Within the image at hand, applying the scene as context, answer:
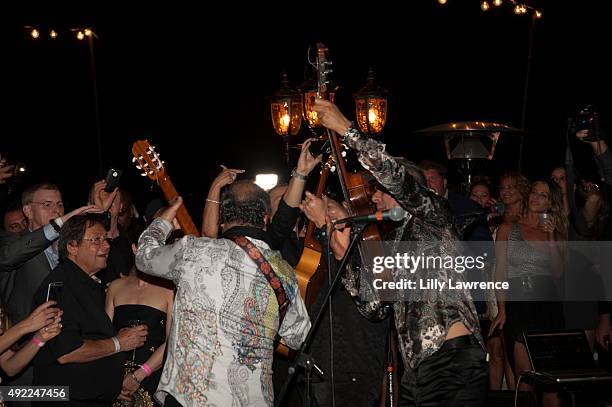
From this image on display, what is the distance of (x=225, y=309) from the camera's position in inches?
161

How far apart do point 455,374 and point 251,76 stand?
13.6 meters

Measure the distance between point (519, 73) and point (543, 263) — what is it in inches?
407

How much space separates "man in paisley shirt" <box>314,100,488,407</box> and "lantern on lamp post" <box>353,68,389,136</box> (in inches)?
236

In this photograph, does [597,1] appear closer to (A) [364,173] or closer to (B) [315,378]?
(A) [364,173]

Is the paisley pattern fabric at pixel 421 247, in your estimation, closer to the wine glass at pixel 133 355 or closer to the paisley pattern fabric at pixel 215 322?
the paisley pattern fabric at pixel 215 322

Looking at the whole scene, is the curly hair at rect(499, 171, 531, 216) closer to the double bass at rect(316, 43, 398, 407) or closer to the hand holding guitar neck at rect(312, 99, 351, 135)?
Answer: the double bass at rect(316, 43, 398, 407)

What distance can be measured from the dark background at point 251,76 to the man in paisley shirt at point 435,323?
41.3ft

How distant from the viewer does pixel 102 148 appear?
657 inches

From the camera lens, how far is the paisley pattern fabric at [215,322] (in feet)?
13.3

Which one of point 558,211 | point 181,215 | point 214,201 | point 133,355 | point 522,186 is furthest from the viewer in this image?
point 522,186

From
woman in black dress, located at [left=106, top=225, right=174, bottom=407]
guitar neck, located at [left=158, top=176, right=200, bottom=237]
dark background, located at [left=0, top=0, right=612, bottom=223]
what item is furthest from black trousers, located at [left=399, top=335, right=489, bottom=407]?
dark background, located at [left=0, top=0, right=612, bottom=223]

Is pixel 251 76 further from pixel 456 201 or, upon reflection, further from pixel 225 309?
pixel 225 309

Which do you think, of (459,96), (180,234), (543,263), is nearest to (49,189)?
(180,234)

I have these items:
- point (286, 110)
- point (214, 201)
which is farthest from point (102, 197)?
point (286, 110)
